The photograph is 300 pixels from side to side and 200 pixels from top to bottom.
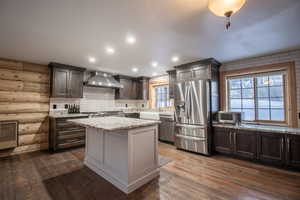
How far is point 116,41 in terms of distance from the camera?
265cm

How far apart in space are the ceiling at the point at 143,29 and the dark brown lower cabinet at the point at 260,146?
1.92 meters

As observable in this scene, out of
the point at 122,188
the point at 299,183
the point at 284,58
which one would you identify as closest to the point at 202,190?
the point at 122,188

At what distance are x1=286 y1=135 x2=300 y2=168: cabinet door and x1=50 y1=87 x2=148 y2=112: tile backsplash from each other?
5.15 m

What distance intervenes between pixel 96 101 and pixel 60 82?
1.39 meters

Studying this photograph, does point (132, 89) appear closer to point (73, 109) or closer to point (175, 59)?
point (73, 109)

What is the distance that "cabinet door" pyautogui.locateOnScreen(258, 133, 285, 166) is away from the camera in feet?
9.07

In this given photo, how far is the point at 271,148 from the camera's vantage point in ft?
9.40

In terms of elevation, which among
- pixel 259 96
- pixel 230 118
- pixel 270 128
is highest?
pixel 259 96

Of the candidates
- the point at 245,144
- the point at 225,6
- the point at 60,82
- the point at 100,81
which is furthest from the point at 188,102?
the point at 60,82

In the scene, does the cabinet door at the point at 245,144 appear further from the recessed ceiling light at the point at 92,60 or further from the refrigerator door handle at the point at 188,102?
the recessed ceiling light at the point at 92,60

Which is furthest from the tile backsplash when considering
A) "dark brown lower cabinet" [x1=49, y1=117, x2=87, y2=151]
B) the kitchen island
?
the kitchen island

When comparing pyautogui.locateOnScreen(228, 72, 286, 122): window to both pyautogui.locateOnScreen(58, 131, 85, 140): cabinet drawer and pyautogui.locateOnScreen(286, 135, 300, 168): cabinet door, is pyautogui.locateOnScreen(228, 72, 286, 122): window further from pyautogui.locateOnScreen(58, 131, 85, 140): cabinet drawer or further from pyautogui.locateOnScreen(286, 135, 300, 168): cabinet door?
pyautogui.locateOnScreen(58, 131, 85, 140): cabinet drawer

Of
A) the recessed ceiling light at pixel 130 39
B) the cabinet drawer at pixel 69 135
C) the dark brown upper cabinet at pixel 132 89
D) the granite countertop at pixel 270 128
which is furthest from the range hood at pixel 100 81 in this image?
the granite countertop at pixel 270 128

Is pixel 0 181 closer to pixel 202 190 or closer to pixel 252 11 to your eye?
pixel 202 190
